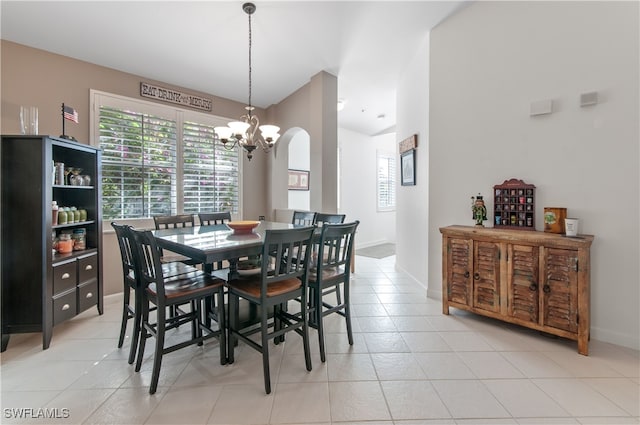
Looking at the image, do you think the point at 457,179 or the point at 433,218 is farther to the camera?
the point at 433,218

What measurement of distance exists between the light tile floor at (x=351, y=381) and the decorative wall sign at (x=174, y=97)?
9.39ft

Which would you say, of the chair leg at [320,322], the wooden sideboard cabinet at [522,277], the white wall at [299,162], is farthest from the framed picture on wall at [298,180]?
the chair leg at [320,322]

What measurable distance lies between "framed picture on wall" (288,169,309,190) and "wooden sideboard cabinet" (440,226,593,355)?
341 centimetres

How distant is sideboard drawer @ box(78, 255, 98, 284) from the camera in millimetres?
2678

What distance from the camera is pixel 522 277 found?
7.76 ft

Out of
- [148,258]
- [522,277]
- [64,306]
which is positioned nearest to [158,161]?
[64,306]

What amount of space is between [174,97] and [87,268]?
96.7 inches

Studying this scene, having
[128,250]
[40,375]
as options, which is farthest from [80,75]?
[40,375]

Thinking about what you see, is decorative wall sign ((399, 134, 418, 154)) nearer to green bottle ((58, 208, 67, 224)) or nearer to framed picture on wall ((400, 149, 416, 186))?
framed picture on wall ((400, 149, 416, 186))

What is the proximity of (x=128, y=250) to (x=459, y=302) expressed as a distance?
9.68 ft

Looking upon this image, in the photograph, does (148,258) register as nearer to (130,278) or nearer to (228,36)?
(130,278)

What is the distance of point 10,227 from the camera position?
2.26m

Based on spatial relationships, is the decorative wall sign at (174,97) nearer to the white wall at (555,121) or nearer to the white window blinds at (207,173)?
the white window blinds at (207,173)

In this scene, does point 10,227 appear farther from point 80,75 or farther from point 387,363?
point 387,363
